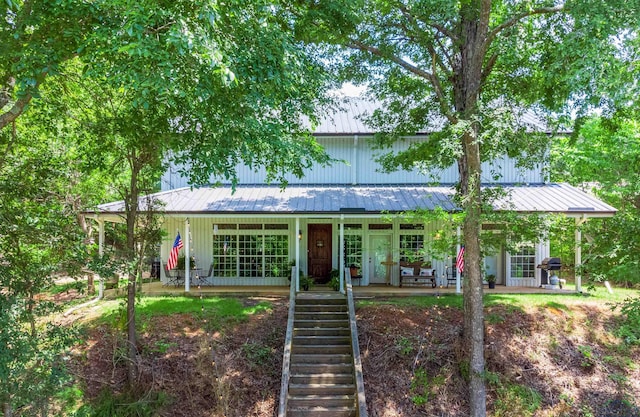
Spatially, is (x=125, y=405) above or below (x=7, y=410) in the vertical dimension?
below

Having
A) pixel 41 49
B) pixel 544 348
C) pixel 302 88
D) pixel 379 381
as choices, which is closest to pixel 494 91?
pixel 302 88

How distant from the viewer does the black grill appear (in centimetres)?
1347

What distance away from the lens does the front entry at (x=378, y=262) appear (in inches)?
587

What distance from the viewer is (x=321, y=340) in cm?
1018

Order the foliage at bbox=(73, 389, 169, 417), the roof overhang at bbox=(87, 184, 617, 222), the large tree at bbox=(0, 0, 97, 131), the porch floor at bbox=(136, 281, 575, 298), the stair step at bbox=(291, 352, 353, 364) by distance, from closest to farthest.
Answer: the large tree at bbox=(0, 0, 97, 131) → the foliage at bbox=(73, 389, 169, 417) → the stair step at bbox=(291, 352, 353, 364) → the roof overhang at bbox=(87, 184, 617, 222) → the porch floor at bbox=(136, 281, 575, 298)

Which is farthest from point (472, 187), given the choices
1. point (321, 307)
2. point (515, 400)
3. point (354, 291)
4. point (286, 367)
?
point (354, 291)

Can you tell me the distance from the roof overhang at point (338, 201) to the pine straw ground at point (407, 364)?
312cm

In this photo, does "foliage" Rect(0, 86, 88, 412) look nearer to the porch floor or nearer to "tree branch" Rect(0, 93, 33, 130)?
"tree branch" Rect(0, 93, 33, 130)

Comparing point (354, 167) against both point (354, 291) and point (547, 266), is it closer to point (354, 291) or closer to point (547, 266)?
point (354, 291)

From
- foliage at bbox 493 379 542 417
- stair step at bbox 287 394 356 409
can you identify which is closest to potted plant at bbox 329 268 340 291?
stair step at bbox 287 394 356 409

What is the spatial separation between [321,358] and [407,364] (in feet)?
6.93

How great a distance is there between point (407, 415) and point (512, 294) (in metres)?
6.00

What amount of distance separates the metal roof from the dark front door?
133cm

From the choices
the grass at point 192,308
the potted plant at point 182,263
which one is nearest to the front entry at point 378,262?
the grass at point 192,308
